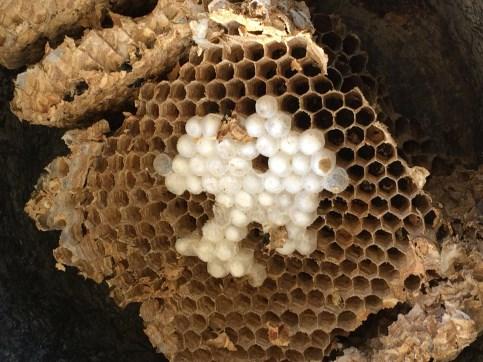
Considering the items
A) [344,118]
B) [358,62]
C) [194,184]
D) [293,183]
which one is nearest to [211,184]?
[194,184]

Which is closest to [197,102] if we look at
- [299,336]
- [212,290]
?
[212,290]

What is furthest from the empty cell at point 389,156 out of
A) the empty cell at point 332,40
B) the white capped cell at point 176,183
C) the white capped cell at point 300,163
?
the white capped cell at point 176,183

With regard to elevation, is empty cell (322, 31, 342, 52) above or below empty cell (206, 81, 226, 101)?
above

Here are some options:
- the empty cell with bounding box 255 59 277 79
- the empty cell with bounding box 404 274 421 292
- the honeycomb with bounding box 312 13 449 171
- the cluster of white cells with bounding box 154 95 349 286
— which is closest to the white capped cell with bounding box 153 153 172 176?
the cluster of white cells with bounding box 154 95 349 286

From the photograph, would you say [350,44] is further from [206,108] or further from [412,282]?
[412,282]

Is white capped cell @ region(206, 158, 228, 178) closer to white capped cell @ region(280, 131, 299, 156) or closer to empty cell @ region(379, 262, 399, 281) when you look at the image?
white capped cell @ region(280, 131, 299, 156)

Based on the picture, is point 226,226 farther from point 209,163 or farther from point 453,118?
point 453,118
